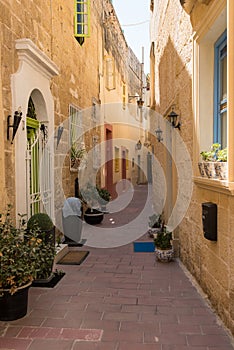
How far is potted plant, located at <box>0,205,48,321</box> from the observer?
3150 mm

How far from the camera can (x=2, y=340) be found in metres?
2.96

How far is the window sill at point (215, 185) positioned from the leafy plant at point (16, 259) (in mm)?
1893

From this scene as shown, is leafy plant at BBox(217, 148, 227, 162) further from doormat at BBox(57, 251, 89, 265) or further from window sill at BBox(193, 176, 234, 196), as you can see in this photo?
doormat at BBox(57, 251, 89, 265)

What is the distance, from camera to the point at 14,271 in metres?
3.13

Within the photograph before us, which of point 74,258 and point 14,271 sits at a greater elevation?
point 14,271

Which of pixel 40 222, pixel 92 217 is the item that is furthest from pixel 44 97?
pixel 92 217

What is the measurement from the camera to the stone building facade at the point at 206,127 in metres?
3.00

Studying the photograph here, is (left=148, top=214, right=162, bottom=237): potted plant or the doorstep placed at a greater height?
(left=148, top=214, right=162, bottom=237): potted plant

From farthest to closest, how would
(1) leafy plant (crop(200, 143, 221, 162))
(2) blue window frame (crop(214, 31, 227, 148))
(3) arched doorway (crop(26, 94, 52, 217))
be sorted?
(3) arched doorway (crop(26, 94, 52, 217)), (2) blue window frame (crop(214, 31, 227, 148)), (1) leafy plant (crop(200, 143, 221, 162))

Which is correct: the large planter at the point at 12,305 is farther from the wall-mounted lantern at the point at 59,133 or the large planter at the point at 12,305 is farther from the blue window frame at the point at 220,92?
the wall-mounted lantern at the point at 59,133

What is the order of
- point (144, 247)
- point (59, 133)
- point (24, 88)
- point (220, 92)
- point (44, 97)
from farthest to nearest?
point (59, 133), point (144, 247), point (44, 97), point (24, 88), point (220, 92)

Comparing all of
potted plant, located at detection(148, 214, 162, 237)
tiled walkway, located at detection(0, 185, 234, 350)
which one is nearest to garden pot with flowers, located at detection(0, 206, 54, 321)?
tiled walkway, located at detection(0, 185, 234, 350)

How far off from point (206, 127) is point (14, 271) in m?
2.62

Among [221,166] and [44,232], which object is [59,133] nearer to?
[44,232]
